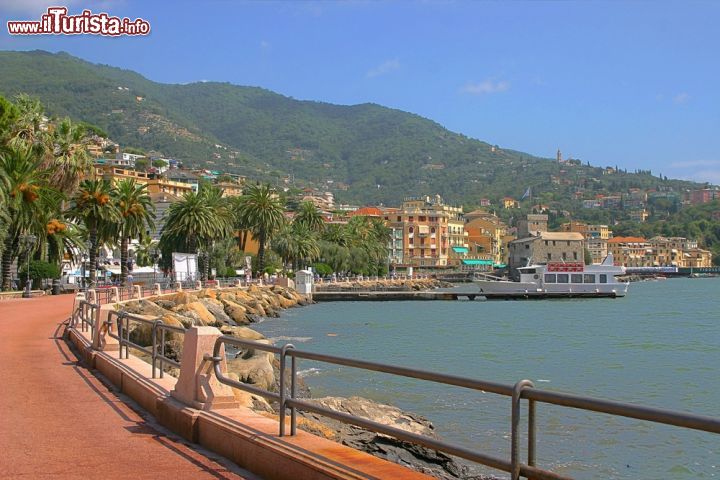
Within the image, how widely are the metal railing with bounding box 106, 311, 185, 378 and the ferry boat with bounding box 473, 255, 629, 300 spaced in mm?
80041

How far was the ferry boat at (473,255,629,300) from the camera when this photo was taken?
310ft

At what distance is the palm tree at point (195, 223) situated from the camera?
70.2 m

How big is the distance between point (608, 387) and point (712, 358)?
38.6 ft

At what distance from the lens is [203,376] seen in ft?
31.7

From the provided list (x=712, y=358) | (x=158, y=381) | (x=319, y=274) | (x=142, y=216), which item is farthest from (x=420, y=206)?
(x=158, y=381)

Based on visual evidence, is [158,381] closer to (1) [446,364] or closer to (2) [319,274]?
(1) [446,364]

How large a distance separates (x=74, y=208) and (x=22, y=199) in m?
12.6

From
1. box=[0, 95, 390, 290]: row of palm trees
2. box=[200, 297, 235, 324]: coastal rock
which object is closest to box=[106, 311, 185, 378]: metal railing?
box=[200, 297, 235, 324]: coastal rock

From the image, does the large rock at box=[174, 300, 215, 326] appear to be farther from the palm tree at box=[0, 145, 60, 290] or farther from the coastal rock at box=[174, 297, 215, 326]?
the palm tree at box=[0, 145, 60, 290]

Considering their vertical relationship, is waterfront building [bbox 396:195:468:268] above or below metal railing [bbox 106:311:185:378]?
above

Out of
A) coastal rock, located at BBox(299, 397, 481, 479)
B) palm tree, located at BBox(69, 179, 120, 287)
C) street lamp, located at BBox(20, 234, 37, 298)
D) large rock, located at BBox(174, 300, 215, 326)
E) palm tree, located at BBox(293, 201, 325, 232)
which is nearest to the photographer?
coastal rock, located at BBox(299, 397, 481, 479)

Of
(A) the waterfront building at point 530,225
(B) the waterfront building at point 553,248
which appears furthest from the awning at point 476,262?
(B) the waterfront building at point 553,248

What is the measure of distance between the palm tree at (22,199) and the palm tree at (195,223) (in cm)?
1781

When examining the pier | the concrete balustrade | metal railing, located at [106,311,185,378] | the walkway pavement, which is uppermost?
metal railing, located at [106,311,185,378]
